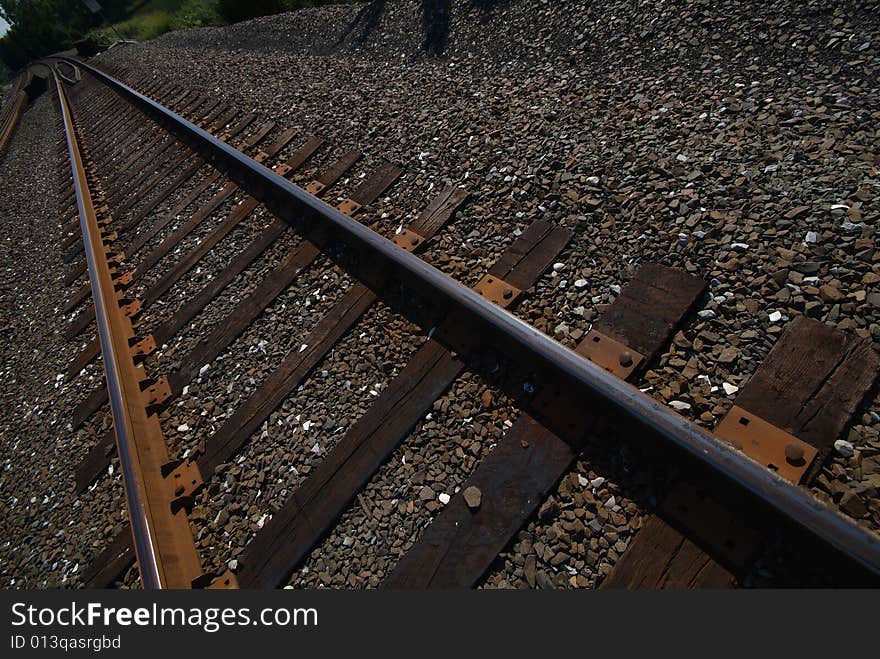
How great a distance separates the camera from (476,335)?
2748mm

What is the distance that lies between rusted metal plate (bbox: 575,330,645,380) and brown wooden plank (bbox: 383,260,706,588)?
5cm

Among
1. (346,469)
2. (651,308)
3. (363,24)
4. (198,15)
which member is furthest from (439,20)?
(198,15)

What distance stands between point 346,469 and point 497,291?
50.6 inches

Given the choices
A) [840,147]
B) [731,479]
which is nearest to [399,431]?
[731,479]

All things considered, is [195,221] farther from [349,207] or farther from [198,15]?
[198,15]

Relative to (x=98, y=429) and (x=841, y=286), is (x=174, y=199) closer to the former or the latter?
(x=98, y=429)

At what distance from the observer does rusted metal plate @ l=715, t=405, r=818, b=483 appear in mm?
1837

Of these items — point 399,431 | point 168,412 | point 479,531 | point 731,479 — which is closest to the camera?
point 731,479

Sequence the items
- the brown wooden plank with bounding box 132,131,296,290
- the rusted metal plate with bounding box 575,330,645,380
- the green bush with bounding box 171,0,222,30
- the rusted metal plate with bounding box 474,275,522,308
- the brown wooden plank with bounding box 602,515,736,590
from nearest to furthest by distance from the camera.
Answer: the brown wooden plank with bounding box 602,515,736,590, the rusted metal plate with bounding box 575,330,645,380, the rusted metal plate with bounding box 474,275,522,308, the brown wooden plank with bounding box 132,131,296,290, the green bush with bounding box 171,0,222,30

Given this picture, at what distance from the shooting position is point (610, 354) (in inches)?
94.0

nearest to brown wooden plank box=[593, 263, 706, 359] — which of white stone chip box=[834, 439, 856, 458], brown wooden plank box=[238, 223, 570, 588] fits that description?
white stone chip box=[834, 439, 856, 458]

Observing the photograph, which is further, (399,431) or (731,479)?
(399,431)

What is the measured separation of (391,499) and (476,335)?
3.17ft

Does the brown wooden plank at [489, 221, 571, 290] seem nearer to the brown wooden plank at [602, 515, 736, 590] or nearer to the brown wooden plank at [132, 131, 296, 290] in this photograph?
the brown wooden plank at [602, 515, 736, 590]
